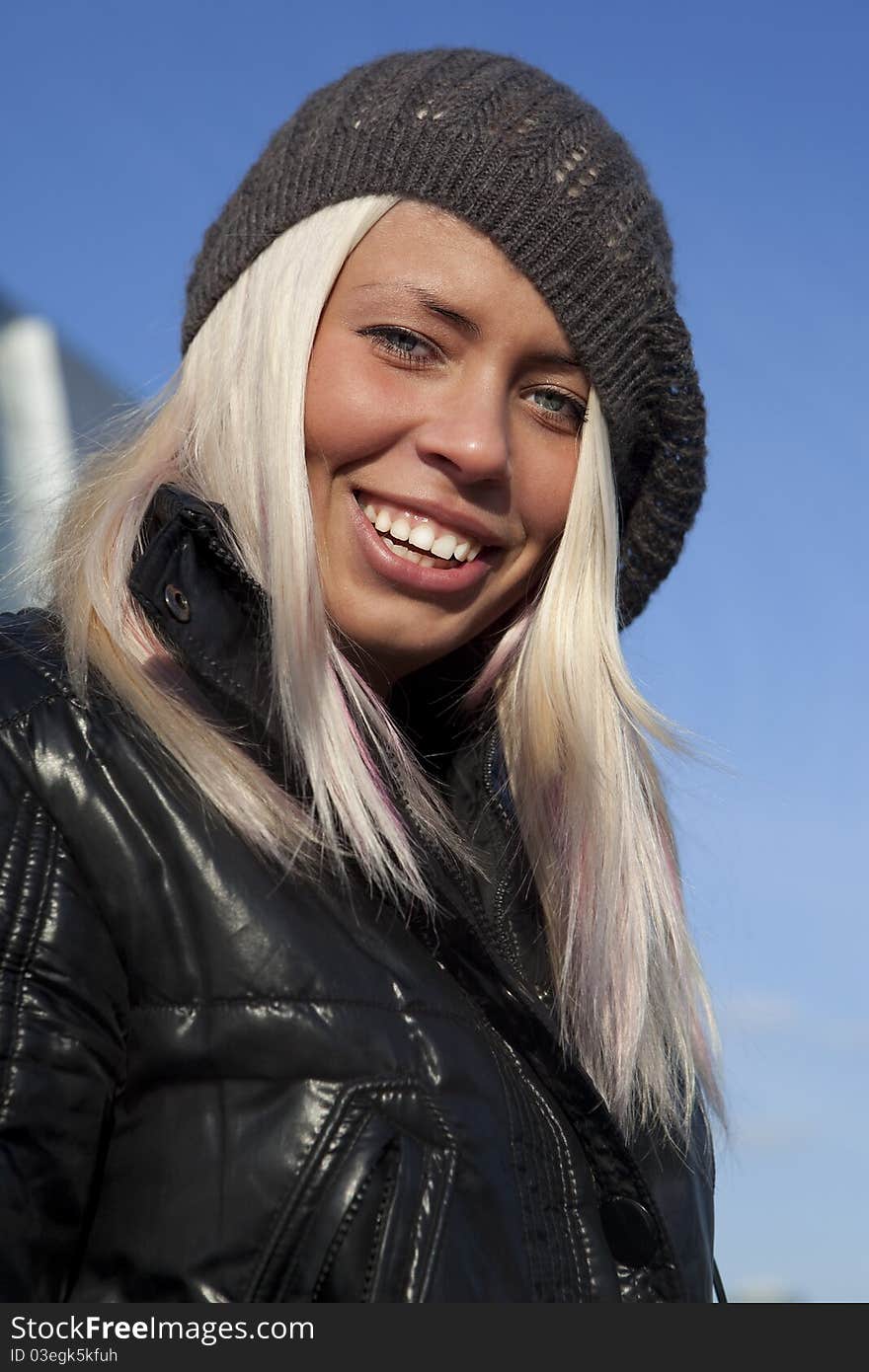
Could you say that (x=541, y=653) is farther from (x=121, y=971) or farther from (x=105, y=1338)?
(x=105, y=1338)

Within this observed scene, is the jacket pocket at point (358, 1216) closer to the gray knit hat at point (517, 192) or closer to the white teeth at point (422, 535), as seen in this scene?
the white teeth at point (422, 535)

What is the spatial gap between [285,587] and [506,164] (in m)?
0.84

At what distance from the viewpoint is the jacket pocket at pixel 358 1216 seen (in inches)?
61.9

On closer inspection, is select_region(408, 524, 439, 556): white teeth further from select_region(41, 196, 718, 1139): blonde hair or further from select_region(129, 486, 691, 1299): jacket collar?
select_region(129, 486, 691, 1299): jacket collar

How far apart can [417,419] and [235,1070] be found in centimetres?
103

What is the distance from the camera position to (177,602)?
185 cm

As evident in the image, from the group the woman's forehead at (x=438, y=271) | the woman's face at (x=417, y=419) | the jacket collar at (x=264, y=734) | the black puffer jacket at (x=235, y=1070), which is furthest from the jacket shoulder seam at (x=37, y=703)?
the woman's forehead at (x=438, y=271)

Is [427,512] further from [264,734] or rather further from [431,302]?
[264,734]

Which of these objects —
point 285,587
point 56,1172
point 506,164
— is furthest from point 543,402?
point 56,1172

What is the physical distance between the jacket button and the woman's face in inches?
35.4

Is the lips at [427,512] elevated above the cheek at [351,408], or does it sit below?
below

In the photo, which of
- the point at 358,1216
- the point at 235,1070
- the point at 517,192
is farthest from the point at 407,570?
the point at 358,1216

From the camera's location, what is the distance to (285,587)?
2059 millimetres

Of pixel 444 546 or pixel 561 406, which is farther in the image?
pixel 561 406
